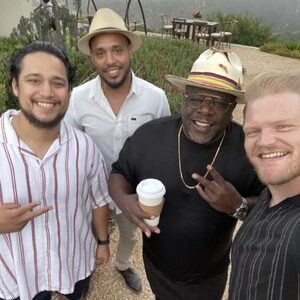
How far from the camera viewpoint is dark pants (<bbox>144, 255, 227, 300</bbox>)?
2.35 m

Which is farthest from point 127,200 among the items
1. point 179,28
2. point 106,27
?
point 179,28

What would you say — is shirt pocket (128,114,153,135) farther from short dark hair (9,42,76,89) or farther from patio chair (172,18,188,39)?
patio chair (172,18,188,39)

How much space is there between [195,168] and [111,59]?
1112mm

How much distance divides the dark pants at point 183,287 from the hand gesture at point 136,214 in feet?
1.83

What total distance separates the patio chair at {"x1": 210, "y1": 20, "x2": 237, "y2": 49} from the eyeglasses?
1348 centimetres

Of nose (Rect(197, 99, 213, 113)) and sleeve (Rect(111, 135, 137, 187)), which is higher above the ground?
nose (Rect(197, 99, 213, 113))

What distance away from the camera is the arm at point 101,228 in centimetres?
237

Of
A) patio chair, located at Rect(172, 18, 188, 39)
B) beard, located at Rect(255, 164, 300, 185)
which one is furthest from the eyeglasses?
patio chair, located at Rect(172, 18, 188, 39)

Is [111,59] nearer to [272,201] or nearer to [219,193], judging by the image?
[219,193]

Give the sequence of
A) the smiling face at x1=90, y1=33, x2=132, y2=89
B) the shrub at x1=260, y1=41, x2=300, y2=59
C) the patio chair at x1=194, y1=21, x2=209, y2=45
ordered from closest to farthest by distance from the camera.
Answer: the smiling face at x1=90, y1=33, x2=132, y2=89, the shrub at x1=260, y1=41, x2=300, y2=59, the patio chair at x1=194, y1=21, x2=209, y2=45

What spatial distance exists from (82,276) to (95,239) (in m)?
0.26

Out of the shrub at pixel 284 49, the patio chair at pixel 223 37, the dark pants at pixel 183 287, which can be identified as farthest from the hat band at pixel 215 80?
the shrub at pixel 284 49

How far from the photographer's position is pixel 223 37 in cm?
1570

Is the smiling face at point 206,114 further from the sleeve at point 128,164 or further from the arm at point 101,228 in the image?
the arm at point 101,228
